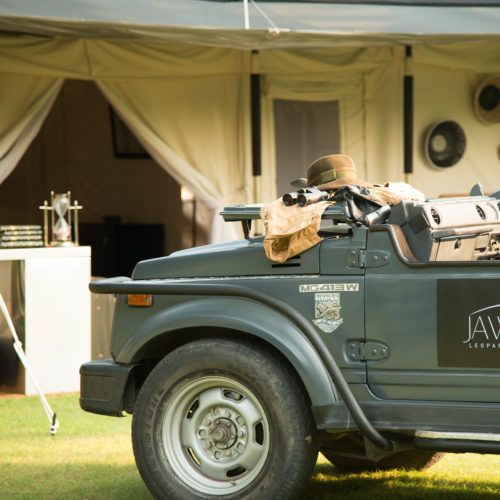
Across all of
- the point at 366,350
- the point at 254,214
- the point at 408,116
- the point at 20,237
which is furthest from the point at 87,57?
the point at 366,350

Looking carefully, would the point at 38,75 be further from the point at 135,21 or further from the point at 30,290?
the point at 30,290

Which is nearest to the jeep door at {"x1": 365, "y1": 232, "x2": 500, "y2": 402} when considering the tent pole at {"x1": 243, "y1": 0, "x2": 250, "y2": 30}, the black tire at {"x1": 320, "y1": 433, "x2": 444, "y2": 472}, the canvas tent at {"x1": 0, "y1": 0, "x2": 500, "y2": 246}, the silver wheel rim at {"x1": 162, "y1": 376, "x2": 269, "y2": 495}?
the silver wheel rim at {"x1": 162, "y1": 376, "x2": 269, "y2": 495}

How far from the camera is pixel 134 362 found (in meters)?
4.00

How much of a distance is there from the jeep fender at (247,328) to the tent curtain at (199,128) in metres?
4.55

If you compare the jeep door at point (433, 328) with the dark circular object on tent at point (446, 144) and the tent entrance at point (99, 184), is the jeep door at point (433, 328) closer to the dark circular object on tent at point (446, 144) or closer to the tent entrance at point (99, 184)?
the dark circular object on tent at point (446, 144)

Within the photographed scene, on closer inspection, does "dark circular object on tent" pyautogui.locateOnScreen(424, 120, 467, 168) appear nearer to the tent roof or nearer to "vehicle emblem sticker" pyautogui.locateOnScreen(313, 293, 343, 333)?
the tent roof

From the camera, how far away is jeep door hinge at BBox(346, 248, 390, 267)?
3.62 metres

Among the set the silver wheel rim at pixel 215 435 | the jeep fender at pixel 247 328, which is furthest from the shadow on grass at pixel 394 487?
the jeep fender at pixel 247 328

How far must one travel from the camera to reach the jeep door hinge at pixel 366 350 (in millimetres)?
3602

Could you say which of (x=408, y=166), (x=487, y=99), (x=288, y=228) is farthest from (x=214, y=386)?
(x=487, y=99)

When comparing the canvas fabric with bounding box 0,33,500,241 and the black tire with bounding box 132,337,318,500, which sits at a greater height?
the canvas fabric with bounding box 0,33,500,241

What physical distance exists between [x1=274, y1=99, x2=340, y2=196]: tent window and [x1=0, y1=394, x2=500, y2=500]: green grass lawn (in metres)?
3.88

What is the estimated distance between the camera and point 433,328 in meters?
3.52

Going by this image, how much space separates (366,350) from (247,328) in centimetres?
49
